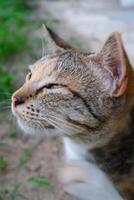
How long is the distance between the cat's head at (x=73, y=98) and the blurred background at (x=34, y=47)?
0.42m

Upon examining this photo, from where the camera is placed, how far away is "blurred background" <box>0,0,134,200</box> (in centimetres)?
286

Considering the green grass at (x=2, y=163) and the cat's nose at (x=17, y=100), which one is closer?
the cat's nose at (x=17, y=100)

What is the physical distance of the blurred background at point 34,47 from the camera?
113 inches

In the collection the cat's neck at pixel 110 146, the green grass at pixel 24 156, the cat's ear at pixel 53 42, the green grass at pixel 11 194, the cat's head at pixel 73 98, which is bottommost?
the green grass at pixel 11 194

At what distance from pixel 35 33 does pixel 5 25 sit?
211mm

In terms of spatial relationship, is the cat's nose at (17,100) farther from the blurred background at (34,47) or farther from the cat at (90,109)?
the blurred background at (34,47)

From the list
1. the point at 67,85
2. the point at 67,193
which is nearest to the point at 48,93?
the point at 67,85

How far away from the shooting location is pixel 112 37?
2184mm

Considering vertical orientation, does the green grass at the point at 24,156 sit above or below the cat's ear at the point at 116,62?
below

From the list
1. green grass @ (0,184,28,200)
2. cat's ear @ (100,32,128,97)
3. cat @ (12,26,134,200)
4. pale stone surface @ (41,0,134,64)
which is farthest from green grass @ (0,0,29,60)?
cat's ear @ (100,32,128,97)

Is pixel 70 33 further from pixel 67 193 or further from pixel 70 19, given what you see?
pixel 67 193

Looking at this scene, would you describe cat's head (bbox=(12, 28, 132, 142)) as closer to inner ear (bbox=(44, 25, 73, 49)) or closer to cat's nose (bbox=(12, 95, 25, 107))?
cat's nose (bbox=(12, 95, 25, 107))

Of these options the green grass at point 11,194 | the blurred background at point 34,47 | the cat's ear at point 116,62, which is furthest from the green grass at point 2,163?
the cat's ear at point 116,62

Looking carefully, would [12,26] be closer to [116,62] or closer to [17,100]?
[17,100]
